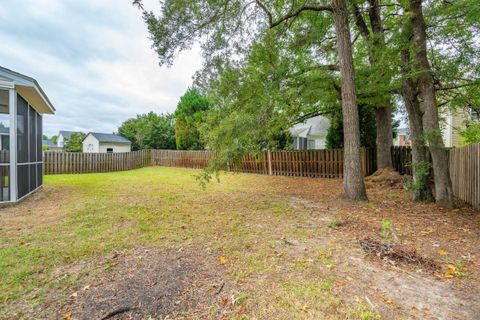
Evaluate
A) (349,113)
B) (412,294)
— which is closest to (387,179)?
(349,113)

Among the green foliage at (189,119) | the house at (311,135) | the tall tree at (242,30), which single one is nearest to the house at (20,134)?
the tall tree at (242,30)

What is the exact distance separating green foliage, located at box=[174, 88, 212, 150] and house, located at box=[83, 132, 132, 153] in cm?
971

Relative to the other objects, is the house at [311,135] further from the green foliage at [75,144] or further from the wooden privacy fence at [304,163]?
the green foliage at [75,144]

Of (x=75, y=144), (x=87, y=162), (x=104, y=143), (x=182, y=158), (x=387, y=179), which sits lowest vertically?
(x=387, y=179)

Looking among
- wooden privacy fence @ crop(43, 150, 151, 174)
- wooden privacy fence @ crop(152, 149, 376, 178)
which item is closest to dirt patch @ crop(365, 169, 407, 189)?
wooden privacy fence @ crop(152, 149, 376, 178)

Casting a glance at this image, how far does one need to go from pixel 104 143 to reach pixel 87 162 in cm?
1319

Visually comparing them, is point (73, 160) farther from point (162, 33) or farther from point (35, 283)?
point (35, 283)

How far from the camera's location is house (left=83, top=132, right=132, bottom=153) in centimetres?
2789

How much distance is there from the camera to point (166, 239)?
3814mm

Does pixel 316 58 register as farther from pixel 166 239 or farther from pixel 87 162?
pixel 87 162

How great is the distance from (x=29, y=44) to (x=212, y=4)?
1148cm

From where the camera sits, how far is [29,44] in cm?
1238

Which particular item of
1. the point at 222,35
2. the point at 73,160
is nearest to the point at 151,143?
the point at 73,160

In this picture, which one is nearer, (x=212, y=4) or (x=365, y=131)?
(x=212, y=4)
